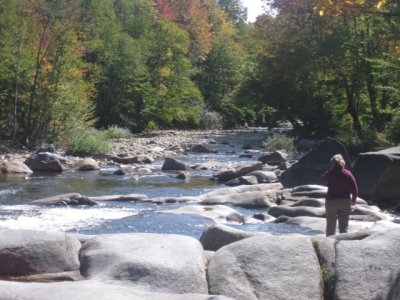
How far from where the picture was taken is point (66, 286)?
6.71m

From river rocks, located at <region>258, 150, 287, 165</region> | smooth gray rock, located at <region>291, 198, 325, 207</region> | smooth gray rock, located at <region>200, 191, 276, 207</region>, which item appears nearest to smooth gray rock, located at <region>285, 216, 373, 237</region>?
smooth gray rock, located at <region>291, 198, 325, 207</region>

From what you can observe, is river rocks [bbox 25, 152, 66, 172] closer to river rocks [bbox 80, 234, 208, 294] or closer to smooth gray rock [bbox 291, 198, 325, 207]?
smooth gray rock [bbox 291, 198, 325, 207]

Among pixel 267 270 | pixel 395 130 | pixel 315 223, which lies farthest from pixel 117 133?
pixel 267 270

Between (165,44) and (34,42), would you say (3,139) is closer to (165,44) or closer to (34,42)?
(34,42)

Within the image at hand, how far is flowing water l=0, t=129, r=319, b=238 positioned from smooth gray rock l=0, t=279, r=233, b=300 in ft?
20.1

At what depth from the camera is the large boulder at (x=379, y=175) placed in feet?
54.9

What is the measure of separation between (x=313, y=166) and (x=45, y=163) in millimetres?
9591

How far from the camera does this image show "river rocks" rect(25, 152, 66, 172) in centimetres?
2389

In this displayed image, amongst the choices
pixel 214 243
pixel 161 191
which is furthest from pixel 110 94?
pixel 214 243

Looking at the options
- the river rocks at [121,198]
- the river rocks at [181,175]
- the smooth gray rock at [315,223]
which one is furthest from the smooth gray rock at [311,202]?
the river rocks at [181,175]

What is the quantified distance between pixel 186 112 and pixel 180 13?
660 inches

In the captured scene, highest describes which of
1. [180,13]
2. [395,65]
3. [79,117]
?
[180,13]

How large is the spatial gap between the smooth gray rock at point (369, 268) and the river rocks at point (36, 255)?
2.98 meters

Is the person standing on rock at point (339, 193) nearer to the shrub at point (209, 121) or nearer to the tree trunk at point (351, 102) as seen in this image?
the tree trunk at point (351, 102)
